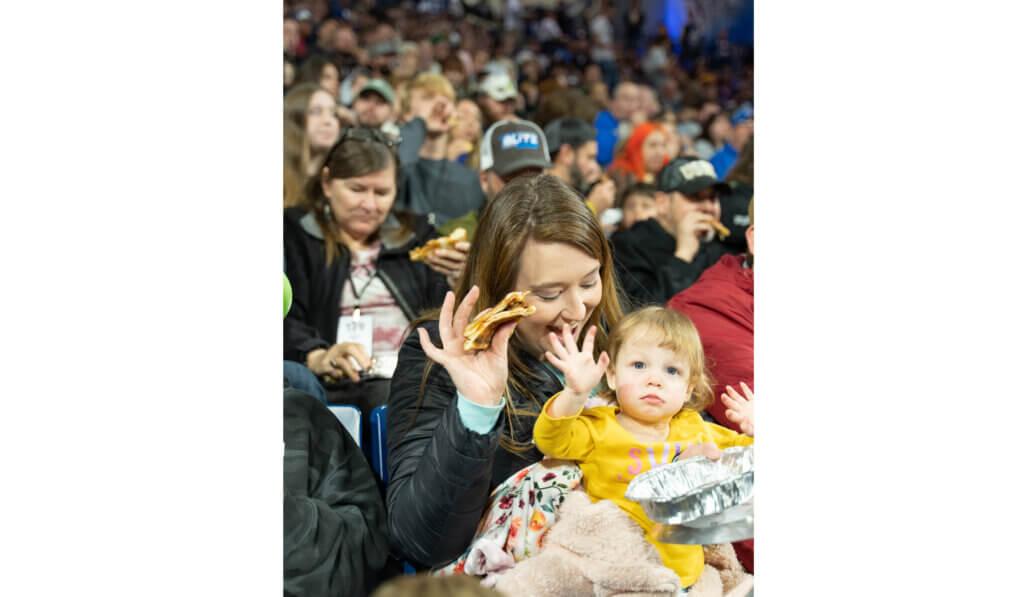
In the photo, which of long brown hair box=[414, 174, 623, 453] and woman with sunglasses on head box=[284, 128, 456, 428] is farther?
woman with sunglasses on head box=[284, 128, 456, 428]

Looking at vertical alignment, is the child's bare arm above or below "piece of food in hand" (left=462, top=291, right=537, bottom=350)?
below

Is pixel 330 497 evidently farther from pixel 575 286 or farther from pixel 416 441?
pixel 575 286

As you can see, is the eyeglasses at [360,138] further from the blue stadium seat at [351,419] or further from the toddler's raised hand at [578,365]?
the toddler's raised hand at [578,365]

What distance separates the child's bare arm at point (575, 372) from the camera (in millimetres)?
2008

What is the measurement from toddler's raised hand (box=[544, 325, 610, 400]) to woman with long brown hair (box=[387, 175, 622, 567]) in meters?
0.07

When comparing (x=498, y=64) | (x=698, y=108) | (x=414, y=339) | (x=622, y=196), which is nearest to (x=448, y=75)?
(x=498, y=64)

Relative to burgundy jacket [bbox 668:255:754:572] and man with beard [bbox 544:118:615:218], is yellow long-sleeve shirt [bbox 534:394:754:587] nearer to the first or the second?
burgundy jacket [bbox 668:255:754:572]

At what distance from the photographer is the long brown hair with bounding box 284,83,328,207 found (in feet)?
12.0

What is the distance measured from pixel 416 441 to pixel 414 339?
7.2 inches

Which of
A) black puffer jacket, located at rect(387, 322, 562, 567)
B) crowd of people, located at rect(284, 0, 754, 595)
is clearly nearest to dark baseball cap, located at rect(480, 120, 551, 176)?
crowd of people, located at rect(284, 0, 754, 595)

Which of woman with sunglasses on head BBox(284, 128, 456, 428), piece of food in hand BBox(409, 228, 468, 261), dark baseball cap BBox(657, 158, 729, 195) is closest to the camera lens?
piece of food in hand BBox(409, 228, 468, 261)

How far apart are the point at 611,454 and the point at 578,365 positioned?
0.16m

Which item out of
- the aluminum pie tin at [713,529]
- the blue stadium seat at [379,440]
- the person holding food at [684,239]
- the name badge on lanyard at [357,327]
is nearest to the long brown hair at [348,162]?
the name badge on lanyard at [357,327]
